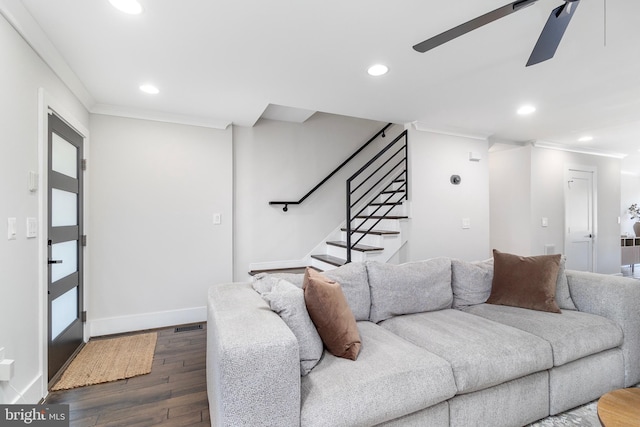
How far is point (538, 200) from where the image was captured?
4.82m

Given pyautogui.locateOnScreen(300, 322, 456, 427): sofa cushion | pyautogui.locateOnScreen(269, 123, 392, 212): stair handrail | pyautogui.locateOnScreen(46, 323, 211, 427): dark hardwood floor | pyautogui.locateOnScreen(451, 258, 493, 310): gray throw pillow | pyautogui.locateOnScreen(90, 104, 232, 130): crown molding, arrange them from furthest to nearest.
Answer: pyautogui.locateOnScreen(269, 123, 392, 212): stair handrail, pyautogui.locateOnScreen(90, 104, 232, 130): crown molding, pyautogui.locateOnScreen(451, 258, 493, 310): gray throw pillow, pyautogui.locateOnScreen(46, 323, 211, 427): dark hardwood floor, pyautogui.locateOnScreen(300, 322, 456, 427): sofa cushion

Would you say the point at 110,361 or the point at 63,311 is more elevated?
the point at 63,311

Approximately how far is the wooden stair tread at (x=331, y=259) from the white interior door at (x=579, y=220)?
388cm

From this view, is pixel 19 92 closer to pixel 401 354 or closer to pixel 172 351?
pixel 172 351

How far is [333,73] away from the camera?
8.20 ft

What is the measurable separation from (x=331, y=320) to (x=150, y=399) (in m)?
1.41

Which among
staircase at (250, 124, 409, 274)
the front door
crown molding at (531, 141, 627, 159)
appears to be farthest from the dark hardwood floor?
crown molding at (531, 141, 627, 159)

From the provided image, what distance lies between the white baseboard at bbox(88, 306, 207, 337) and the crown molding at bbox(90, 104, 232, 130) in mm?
2084

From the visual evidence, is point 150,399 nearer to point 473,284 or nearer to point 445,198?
point 473,284

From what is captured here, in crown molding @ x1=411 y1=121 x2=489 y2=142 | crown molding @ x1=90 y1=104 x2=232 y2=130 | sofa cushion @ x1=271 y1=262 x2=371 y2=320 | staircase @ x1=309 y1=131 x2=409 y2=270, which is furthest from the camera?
crown molding @ x1=411 y1=121 x2=489 y2=142

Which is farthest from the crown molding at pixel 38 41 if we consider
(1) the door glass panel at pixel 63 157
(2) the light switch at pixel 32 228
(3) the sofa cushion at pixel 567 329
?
(3) the sofa cushion at pixel 567 329

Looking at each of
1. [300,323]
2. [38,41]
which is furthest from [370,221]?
[38,41]

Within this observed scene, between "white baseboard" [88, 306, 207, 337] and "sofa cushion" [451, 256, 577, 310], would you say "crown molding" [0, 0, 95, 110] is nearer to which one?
"white baseboard" [88, 306, 207, 337]

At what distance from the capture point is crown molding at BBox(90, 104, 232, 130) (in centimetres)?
313
